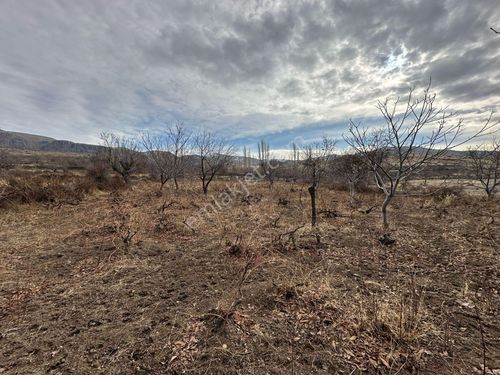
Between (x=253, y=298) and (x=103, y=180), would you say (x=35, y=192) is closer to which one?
(x=103, y=180)

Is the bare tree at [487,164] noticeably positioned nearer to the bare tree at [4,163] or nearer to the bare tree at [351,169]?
the bare tree at [351,169]

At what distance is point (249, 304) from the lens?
295 cm

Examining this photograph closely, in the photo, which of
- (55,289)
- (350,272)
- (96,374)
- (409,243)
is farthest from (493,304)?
(55,289)

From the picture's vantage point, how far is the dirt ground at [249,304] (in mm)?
2086

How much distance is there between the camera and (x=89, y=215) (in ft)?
27.6

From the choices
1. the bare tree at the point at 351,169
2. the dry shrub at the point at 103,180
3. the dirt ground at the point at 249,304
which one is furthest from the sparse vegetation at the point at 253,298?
the dry shrub at the point at 103,180

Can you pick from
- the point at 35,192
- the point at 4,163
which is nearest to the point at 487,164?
the point at 35,192

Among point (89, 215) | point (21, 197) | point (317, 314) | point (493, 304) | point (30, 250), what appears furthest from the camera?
point (21, 197)

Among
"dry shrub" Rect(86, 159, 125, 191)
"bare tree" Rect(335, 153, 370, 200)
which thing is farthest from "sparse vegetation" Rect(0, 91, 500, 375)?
"dry shrub" Rect(86, 159, 125, 191)

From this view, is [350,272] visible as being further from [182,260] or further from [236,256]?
[182,260]

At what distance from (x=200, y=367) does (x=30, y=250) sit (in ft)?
17.3

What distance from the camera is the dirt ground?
2086 millimetres

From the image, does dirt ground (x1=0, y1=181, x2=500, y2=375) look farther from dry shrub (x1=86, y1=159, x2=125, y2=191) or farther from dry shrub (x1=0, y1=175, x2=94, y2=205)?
dry shrub (x1=86, y1=159, x2=125, y2=191)

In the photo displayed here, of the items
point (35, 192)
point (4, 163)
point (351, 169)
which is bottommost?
point (35, 192)
